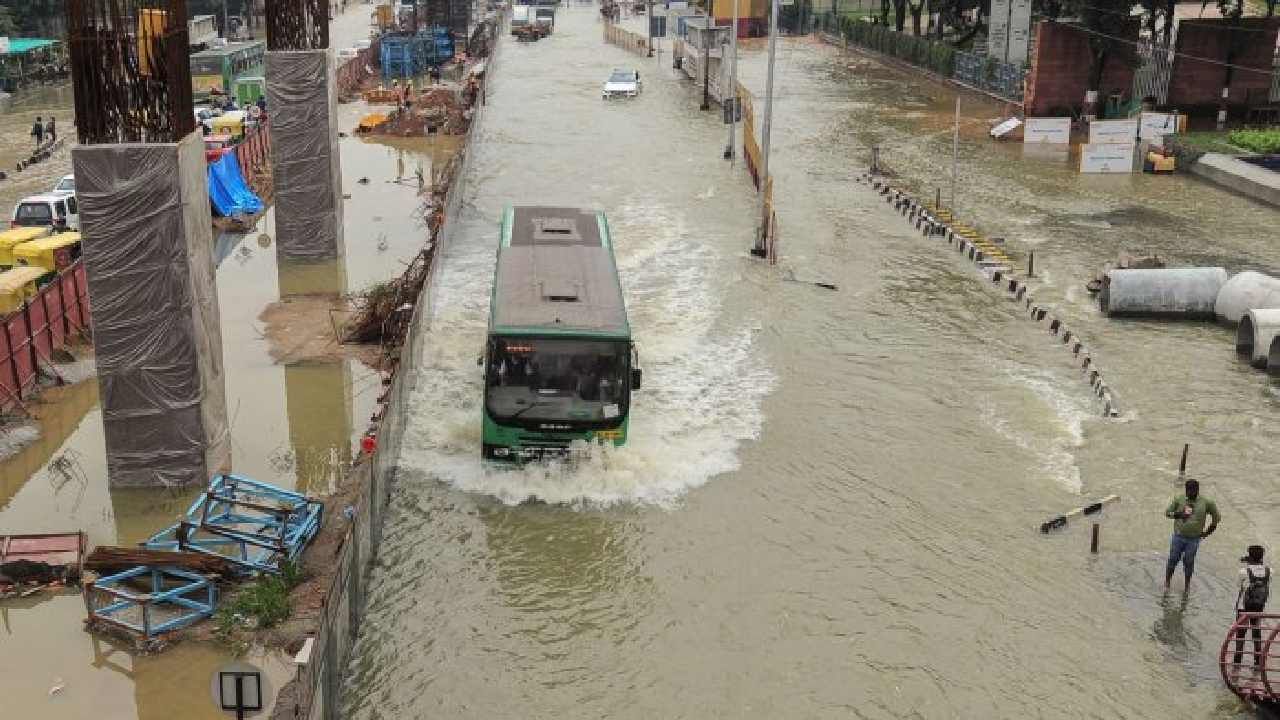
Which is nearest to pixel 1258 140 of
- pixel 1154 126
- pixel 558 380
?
pixel 1154 126

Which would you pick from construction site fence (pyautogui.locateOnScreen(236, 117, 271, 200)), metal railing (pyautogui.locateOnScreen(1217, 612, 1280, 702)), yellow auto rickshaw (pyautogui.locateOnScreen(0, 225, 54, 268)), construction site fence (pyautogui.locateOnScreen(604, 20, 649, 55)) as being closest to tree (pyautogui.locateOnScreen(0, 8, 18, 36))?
construction site fence (pyautogui.locateOnScreen(236, 117, 271, 200))

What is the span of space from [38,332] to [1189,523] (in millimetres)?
18357

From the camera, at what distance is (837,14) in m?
106

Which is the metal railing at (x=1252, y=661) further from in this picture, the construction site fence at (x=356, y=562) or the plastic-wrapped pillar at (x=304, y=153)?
the plastic-wrapped pillar at (x=304, y=153)

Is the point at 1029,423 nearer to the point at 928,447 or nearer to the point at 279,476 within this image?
the point at 928,447

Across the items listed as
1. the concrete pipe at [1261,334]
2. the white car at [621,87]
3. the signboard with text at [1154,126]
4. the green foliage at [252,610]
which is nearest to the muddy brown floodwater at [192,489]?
the green foliage at [252,610]

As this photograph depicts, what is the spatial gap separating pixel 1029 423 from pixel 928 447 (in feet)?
7.10

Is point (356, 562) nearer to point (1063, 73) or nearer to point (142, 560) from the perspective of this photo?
point (142, 560)

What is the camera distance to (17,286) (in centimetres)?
2295

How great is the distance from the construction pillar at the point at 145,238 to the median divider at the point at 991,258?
14885 millimetres

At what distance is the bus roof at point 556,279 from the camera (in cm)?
1805

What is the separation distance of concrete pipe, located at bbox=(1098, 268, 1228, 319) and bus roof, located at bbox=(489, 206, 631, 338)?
11354 millimetres

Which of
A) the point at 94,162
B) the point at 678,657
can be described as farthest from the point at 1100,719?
the point at 94,162

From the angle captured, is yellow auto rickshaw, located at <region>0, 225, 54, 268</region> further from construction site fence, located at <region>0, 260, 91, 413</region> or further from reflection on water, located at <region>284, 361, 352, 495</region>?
reflection on water, located at <region>284, 361, 352, 495</region>
